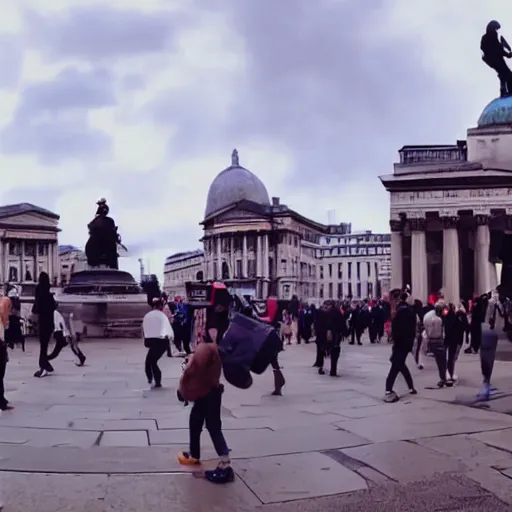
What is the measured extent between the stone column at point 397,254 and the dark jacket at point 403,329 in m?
37.6

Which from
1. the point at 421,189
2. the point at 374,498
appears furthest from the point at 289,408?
the point at 421,189

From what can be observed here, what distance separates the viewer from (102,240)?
34219 mm

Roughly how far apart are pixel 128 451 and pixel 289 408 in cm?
406

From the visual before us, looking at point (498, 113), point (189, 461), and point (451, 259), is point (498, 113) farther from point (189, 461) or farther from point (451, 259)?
point (189, 461)

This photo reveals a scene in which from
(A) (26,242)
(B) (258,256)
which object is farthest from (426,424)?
(B) (258,256)

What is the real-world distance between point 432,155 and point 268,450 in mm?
45761

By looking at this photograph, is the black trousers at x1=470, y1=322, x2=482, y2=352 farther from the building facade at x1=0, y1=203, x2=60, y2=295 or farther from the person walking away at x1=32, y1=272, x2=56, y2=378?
the building facade at x1=0, y1=203, x2=60, y2=295


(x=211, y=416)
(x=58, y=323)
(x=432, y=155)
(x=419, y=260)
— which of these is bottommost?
(x=211, y=416)

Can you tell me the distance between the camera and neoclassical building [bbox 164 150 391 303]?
4921 inches

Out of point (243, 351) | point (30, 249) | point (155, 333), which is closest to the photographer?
point (243, 351)

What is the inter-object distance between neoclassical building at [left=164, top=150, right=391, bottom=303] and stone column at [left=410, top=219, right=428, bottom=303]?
209ft

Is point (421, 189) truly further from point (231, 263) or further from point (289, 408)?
point (231, 263)

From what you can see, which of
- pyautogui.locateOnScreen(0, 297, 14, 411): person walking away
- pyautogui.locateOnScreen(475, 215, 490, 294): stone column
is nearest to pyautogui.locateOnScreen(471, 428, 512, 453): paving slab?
pyautogui.locateOnScreen(0, 297, 14, 411): person walking away

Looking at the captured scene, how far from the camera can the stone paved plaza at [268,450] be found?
7.22m
